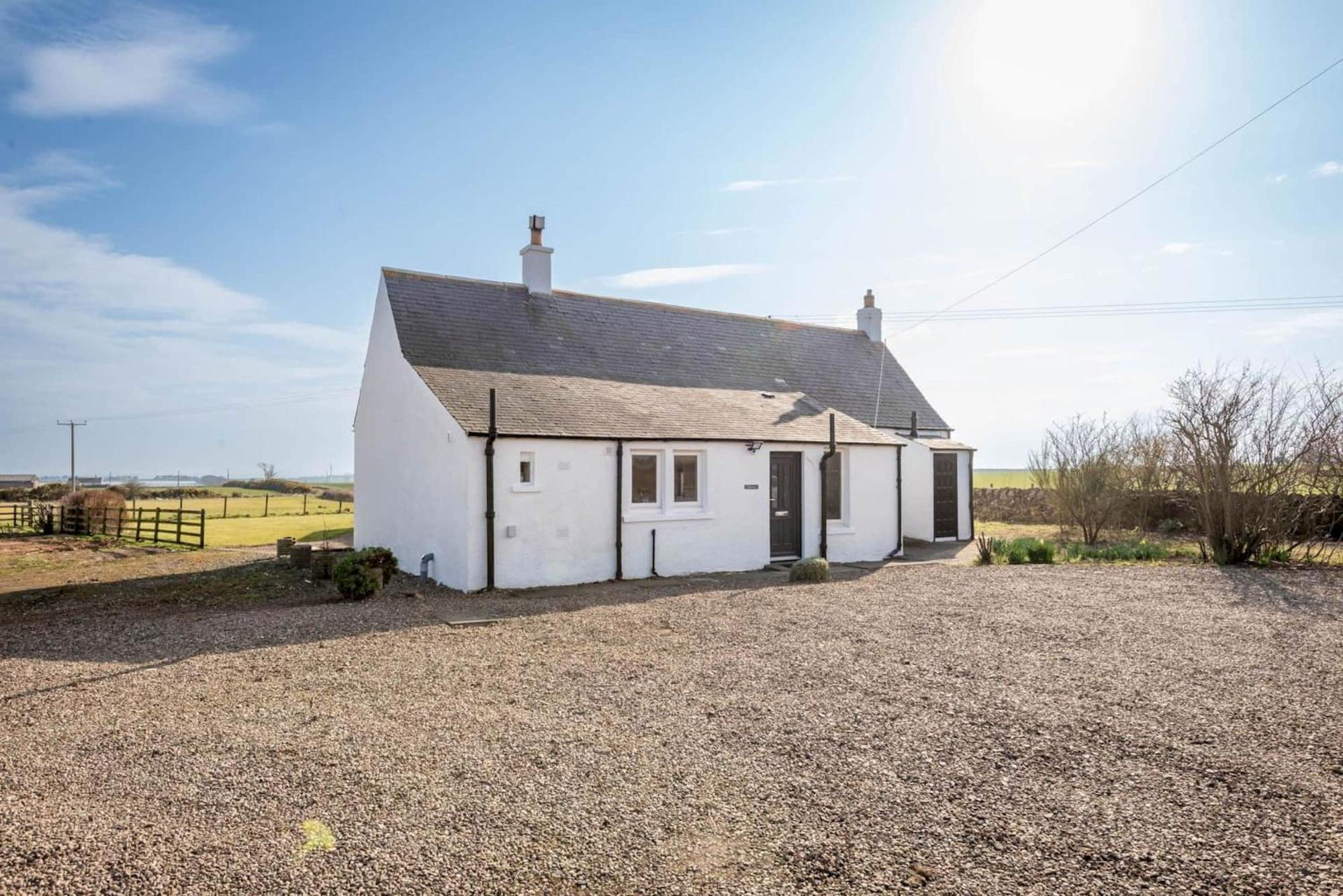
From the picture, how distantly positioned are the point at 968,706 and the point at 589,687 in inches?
132

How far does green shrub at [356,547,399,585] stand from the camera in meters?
12.7

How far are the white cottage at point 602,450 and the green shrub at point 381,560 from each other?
38.8 inches

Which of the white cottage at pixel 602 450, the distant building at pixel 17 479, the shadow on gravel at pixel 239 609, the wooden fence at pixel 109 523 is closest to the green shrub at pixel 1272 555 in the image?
the white cottage at pixel 602 450

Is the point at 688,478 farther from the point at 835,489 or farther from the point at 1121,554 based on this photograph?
the point at 1121,554

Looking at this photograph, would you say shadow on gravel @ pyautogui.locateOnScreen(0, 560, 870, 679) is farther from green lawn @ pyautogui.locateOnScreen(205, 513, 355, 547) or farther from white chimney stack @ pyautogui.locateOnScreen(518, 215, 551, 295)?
green lawn @ pyautogui.locateOnScreen(205, 513, 355, 547)

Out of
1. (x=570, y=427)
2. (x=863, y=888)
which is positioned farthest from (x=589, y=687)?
(x=570, y=427)

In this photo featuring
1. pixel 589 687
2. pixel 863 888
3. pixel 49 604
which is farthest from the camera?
pixel 49 604

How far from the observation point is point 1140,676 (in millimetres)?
7566

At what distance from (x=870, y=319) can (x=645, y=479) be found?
583 inches

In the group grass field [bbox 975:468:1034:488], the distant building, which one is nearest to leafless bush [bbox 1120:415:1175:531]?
grass field [bbox 975:468:1034:488]

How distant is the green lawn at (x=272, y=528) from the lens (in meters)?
27.1

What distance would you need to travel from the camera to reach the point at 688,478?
1548cm

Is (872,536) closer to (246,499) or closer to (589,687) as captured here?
(589,687)

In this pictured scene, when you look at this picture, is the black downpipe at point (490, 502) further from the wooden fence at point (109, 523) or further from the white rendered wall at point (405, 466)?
the wooden fence at point (109, 523)
